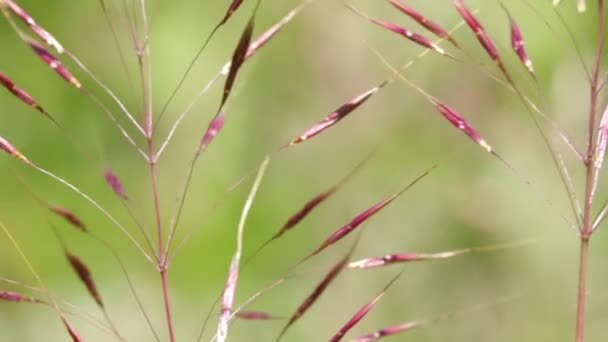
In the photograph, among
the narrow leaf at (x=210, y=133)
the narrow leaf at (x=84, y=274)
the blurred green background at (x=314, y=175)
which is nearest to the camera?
the narrow leaf at (x=84, y=274)

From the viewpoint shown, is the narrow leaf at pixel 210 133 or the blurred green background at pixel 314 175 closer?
the narrow leaf at pixel 210 133

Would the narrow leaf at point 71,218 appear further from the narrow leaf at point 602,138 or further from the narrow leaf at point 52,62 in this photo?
the narrow leaf at point 602,138

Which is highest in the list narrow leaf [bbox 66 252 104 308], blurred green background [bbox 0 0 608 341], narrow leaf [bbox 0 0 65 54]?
narrow leaf [bbox 0 0 65 54]

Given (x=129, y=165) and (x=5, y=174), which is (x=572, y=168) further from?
(x=5, y=174)

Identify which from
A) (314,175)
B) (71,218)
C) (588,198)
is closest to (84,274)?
(71,218)

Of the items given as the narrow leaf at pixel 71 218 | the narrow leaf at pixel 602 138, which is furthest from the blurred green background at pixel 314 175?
the narrow leaf at pixel 71 218

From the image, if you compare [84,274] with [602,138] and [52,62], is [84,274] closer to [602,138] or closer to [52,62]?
[52,62]

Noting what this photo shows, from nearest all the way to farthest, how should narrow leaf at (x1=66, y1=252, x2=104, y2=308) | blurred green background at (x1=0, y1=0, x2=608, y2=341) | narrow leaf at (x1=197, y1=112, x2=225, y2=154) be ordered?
narrow leaf at (x1=66, y1=252, x2=104, y2=308) < narrow leaf at (x1=197, y1=112, x2=225, y2=154) < blurred green background at (x1=0, y1=0, x2=608, y2=341)

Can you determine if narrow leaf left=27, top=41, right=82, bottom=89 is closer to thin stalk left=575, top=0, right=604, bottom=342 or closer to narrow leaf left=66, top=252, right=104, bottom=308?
narrow leaf left=66, top=252, right=104, bottom=308

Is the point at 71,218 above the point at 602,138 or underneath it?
above

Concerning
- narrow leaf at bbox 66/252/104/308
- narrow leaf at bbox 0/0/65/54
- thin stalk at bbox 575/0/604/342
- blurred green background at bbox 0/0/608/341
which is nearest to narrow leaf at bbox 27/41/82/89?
narrow leaf at bbox 0/0/65/54
